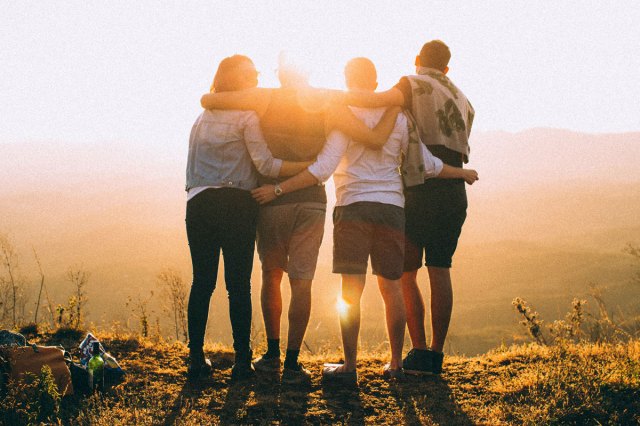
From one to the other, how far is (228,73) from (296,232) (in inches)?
49.5

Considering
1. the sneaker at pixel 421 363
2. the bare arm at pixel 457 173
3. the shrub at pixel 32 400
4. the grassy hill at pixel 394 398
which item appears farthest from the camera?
the sneaker at pixel 421 363

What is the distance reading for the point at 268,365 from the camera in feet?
14.1

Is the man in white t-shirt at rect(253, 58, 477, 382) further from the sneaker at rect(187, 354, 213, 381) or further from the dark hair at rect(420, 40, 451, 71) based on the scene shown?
the sneaker at rect(187, 354, 213, 381)

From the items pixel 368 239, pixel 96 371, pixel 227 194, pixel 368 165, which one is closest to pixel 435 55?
pixel 368 165

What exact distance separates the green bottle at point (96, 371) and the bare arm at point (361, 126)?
92.7 inches

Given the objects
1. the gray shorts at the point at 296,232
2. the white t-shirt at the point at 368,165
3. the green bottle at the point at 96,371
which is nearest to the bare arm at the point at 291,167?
the white t-shirt at the point at 368,165

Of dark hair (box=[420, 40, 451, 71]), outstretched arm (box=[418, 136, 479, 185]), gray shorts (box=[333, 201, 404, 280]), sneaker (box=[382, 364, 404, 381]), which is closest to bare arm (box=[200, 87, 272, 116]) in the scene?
gray shorts (box=[333, 201, 404, 280])

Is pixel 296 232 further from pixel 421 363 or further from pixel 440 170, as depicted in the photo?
pixel 421 363

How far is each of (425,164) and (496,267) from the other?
66736 mm

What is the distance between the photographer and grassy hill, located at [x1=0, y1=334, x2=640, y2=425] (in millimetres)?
3350

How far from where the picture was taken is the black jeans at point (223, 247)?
3.80 m

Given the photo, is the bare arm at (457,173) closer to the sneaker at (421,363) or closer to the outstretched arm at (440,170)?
the outstretched arm at (440,170)

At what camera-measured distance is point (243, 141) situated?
155 inches

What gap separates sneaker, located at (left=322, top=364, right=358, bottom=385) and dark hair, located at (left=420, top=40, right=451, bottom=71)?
8.05ft
